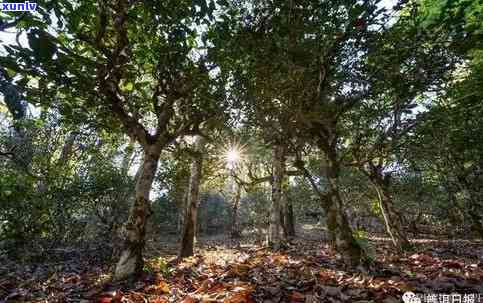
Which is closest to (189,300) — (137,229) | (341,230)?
(137,229)

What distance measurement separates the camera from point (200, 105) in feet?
29.3

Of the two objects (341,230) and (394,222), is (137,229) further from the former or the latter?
(394,222)

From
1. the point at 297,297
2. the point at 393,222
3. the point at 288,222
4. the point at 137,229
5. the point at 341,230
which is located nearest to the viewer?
the point at 297,297

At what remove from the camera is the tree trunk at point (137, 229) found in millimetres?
7637

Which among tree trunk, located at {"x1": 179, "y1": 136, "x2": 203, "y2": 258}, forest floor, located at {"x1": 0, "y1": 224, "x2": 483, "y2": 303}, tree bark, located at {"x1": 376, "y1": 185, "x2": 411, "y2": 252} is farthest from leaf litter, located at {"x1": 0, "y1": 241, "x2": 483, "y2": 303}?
tree bark, located at {"x1": 376, "y1": 185, "x2": 411, "y2": 252}

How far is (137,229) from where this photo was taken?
7.96 metres

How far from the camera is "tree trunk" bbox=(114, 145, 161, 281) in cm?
764

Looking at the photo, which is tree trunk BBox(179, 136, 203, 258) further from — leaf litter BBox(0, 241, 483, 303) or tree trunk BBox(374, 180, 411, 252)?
tree trunk BBox(374, 180, 411, 252)

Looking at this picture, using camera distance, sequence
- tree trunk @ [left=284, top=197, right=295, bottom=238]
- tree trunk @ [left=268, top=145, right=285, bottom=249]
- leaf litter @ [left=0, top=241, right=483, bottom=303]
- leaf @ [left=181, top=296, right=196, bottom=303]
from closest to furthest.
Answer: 1. leaf @ [left=181, top=296, right=196, bottom=303]
2. leaf litter @ [left=0, top=241, right=483, bottom=303]
3. tree trunk @ [left=268, top=145, right=285, bottom=249]
4. tree trunk @ [left=284, top=197, right=295, bottom=238]

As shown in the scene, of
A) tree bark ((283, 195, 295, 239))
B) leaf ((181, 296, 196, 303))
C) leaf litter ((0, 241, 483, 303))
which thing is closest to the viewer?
leaf ((181, 296, 196, 303))

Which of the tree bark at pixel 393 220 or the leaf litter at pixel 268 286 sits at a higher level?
the tree bark at pixel 393 220

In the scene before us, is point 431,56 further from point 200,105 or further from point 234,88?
point 200,105

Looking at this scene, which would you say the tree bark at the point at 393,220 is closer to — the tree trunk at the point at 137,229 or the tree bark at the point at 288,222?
the tree trunk at the point at 137,229

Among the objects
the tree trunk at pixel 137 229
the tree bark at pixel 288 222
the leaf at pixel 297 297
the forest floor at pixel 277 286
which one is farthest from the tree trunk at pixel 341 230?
the tree bark at pixel 288 222
